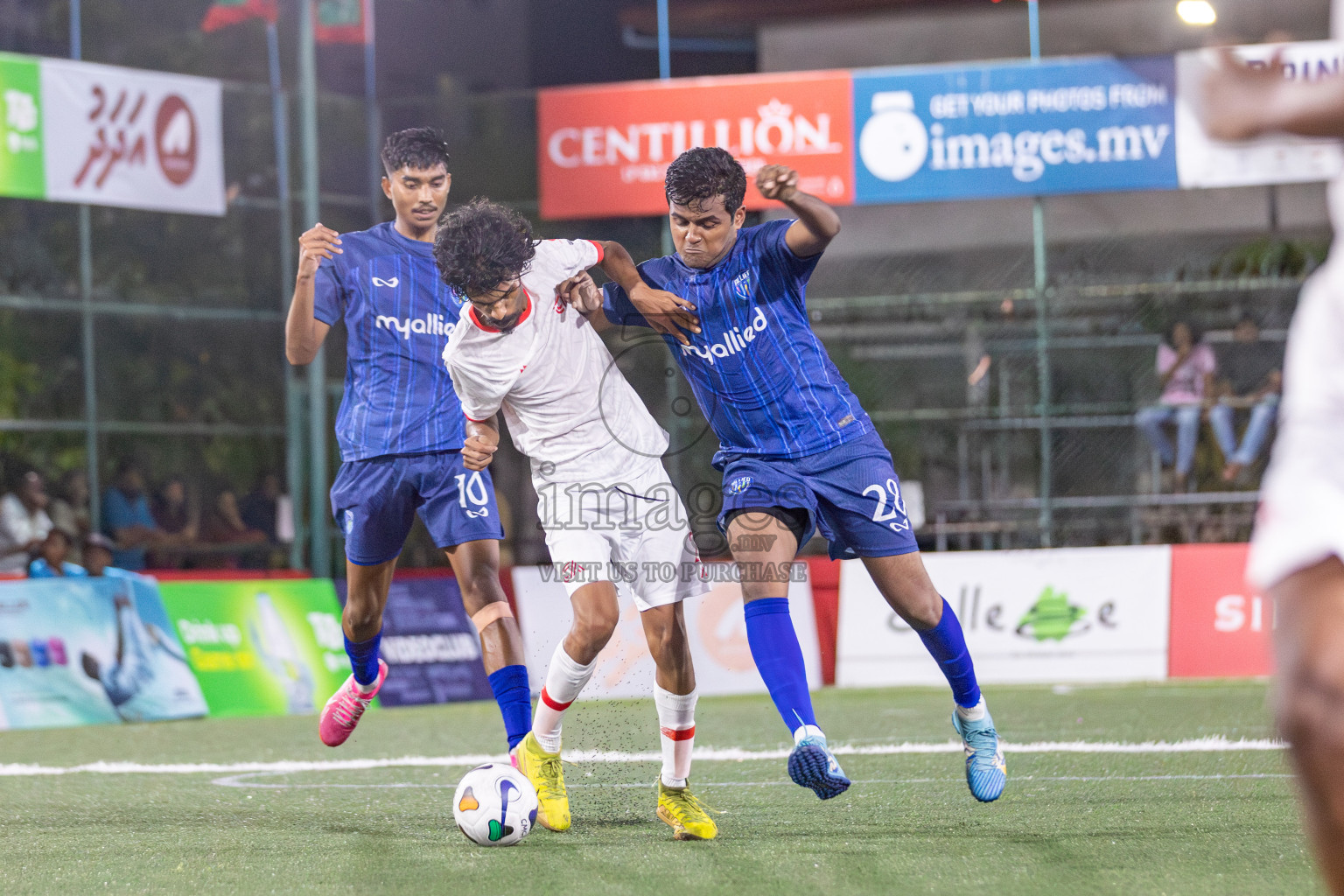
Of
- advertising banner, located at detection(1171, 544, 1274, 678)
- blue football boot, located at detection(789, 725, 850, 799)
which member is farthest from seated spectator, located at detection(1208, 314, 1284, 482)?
blue football boot, located at detection(789, 725, 850, 799)

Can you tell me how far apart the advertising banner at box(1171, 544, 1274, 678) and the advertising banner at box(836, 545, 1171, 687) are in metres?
0.11

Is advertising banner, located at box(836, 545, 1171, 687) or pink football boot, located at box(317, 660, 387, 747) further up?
pink football boot, located at box(317, 660, 387, 747)

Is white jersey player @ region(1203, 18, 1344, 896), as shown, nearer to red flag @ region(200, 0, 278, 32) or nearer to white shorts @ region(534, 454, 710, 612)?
white shorts @ region(534, 454, 710, 612)

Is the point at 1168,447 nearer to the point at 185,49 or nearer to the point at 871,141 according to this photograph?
the point at 871,141

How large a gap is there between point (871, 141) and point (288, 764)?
8497mm

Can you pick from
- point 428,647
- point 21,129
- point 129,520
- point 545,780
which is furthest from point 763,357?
point 129,520

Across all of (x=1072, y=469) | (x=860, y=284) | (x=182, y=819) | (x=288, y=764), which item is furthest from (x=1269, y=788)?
(x=860, y=284)

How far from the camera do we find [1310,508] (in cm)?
219

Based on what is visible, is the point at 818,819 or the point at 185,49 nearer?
the point at 818,819

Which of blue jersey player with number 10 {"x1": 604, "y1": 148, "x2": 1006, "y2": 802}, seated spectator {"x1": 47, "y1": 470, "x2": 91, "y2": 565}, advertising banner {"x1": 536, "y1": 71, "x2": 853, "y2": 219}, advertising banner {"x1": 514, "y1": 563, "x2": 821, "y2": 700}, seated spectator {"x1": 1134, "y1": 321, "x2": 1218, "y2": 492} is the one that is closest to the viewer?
blue jersey player with number 10 {"x1": 604, "y1": 148, "x2": 1006, "y2": 802}

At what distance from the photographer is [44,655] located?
33.7 ft

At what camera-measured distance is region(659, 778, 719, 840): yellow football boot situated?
472 centimetres

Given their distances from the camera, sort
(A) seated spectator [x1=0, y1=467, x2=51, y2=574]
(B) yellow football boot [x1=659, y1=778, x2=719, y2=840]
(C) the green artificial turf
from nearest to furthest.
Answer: (C) the green artificial turf, (B) yellow football boot [x1=659, y1=778, x2=719, y2=840], (A) seated spectator [x1=0, y1=467, x2=51, y2=574]

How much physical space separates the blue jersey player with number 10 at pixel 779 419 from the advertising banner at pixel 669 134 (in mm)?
8921
